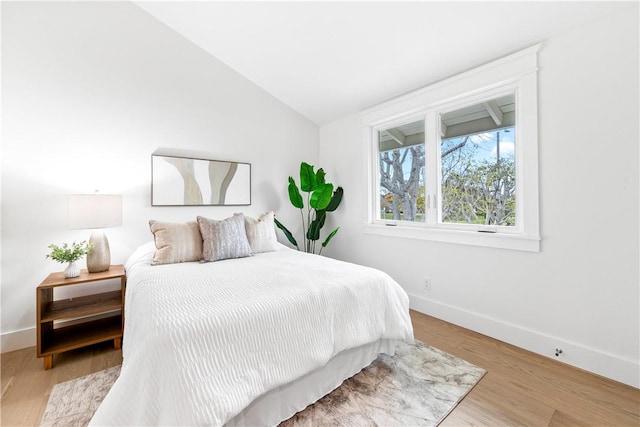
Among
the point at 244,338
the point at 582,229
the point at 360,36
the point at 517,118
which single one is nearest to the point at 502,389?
the point at 582,229

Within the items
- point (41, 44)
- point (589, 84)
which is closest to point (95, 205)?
point (41, 44)

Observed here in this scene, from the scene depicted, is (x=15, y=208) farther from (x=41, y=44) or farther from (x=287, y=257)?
(x=287, y=257)

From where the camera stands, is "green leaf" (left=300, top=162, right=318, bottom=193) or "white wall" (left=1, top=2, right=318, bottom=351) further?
"green leaf" (left=300, top=162, right=318, bottom=193)

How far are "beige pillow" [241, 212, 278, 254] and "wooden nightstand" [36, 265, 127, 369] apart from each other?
40.5 inches

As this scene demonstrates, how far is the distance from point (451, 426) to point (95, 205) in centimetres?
272

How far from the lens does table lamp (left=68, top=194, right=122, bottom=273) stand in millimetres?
2094

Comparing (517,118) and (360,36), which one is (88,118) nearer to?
(360,36)

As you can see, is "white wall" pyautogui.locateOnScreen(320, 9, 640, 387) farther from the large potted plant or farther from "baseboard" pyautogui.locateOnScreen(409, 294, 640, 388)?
the large potted plant

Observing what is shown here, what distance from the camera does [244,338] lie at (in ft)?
4.13

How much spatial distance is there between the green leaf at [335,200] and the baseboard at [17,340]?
3.00 m

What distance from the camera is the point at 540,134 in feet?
6.72

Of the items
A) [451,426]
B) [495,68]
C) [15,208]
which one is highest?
[495,68]

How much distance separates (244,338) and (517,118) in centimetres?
247

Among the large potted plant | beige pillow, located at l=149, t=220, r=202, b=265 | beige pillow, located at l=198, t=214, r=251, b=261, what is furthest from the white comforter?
the large potted plant
